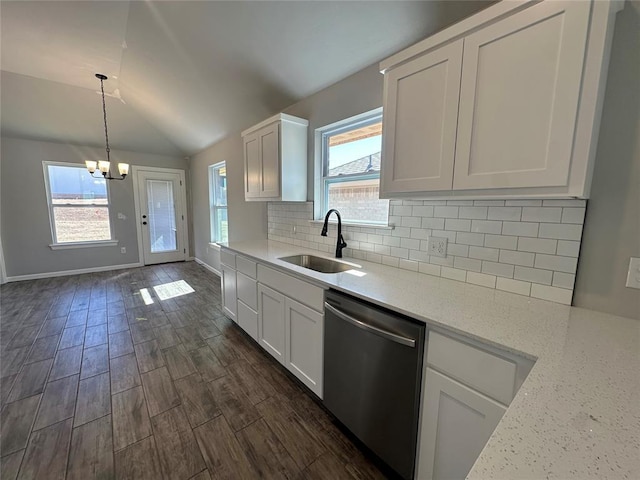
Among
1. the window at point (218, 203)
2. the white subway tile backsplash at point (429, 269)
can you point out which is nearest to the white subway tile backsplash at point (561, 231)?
the white subway tile backsplash at point (429, 269)

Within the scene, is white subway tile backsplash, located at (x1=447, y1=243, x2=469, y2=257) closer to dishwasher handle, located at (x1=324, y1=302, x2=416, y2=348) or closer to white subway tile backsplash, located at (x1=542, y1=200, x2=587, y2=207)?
white subway tile backsplash, located at (x1=542, y1=200, x2=587, y2=207)

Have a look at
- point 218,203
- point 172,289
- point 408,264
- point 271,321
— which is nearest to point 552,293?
point 408,264

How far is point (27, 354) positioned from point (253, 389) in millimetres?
2166

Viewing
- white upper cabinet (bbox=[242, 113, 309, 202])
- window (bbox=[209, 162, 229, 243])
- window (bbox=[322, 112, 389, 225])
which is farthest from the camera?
window (bbox=[209, 162, 229, 243])

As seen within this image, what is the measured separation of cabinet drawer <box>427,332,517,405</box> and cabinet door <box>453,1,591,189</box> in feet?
2.28

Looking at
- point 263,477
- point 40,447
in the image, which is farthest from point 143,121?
point 263,477

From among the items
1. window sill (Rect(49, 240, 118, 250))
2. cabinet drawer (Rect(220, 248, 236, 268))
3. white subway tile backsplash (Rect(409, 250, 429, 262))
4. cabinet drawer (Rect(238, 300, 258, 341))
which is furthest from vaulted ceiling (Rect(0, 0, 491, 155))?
cabinet drawer (Rect(238, 300, 258, 341))

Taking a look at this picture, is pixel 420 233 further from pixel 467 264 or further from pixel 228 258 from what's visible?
pixel 228 258

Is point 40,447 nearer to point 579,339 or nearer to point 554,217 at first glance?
point 579,339

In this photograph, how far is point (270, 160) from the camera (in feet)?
8.79

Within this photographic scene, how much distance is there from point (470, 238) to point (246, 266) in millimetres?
1833

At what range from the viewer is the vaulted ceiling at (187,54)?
177 cm

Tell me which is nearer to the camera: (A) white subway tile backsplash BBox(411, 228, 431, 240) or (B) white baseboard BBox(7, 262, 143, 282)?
(A) white subway tile backsplash BBox(411, 228, 431, 240)

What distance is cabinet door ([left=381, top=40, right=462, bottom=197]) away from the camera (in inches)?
48.8
